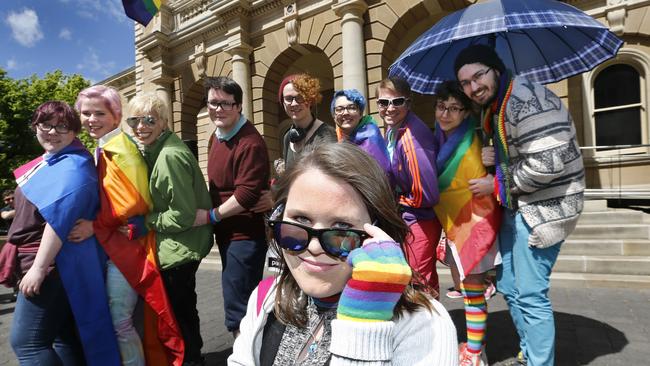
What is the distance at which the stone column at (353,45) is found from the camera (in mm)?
9469

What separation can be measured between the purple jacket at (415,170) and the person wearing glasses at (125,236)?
5.27ft

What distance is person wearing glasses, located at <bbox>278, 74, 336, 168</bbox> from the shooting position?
105 inches

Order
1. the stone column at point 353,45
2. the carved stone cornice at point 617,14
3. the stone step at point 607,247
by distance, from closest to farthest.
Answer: the stone step at point 607,247, the carved stone cornice at point 617,14, the stone column at point 353,45

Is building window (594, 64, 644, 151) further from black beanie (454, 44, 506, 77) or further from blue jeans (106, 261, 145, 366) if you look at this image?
blue jeans (106, 261, 145, 366)

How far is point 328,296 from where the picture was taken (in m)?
1.09

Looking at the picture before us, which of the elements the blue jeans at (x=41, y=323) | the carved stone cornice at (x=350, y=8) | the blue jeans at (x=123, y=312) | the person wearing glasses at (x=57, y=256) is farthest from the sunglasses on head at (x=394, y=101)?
the carved stone cornice at (x=350, y=8)

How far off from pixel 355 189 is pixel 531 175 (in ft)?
4.40

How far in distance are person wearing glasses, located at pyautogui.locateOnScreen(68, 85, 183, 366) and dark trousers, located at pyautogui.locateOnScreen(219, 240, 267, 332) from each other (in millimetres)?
359

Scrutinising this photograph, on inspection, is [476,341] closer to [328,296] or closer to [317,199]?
[328,296]

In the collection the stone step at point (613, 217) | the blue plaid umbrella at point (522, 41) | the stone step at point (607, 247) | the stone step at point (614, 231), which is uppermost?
the blue plaid umbrella at point (522, 41)

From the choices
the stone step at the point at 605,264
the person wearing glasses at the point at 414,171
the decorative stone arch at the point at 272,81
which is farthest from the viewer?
the decorative stone arch at the point at 272,81

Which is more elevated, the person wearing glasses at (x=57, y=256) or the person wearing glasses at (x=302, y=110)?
the person wearing glasses at (x=302, y=110)

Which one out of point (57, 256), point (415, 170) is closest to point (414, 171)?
point (415, 170)

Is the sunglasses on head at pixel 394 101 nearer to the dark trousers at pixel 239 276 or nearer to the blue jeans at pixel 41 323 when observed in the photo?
the dark trousers at pixel 239 276
